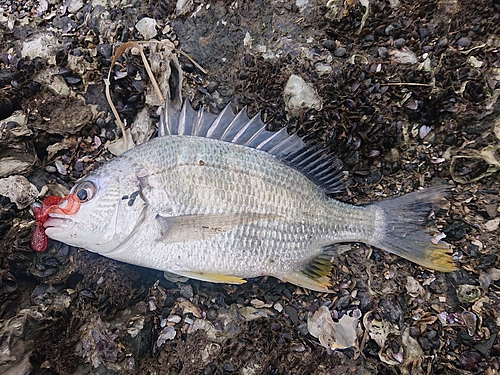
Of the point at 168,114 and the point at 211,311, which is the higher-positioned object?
the point at 168,114

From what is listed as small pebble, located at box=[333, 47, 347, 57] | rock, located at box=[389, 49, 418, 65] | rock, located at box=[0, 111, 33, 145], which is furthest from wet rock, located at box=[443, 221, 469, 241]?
rock, located at box=[0, 111, 33, 145]

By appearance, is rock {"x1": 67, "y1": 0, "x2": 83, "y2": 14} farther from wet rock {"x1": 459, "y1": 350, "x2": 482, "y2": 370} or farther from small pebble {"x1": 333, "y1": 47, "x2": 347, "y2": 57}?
wet rock {"x1": 459, "y1": 350, "x2": 482, "y2": 370}

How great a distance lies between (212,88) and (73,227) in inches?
51.2

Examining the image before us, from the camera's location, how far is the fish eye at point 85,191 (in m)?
2.24

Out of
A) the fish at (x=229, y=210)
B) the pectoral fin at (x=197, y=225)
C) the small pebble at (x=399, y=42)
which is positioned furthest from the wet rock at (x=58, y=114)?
the small pebble at (x=399, y=42)

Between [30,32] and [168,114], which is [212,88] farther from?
[30,32]

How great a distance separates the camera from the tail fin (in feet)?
8.08

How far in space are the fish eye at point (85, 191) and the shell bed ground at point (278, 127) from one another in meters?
0.48

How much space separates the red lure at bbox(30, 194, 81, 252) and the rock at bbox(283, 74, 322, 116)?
1488 millimetres

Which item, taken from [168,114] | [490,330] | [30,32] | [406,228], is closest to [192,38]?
[168,114]

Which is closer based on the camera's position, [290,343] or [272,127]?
[290,343]

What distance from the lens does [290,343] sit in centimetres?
243

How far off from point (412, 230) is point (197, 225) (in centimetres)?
137

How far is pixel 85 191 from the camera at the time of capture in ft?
7.36
